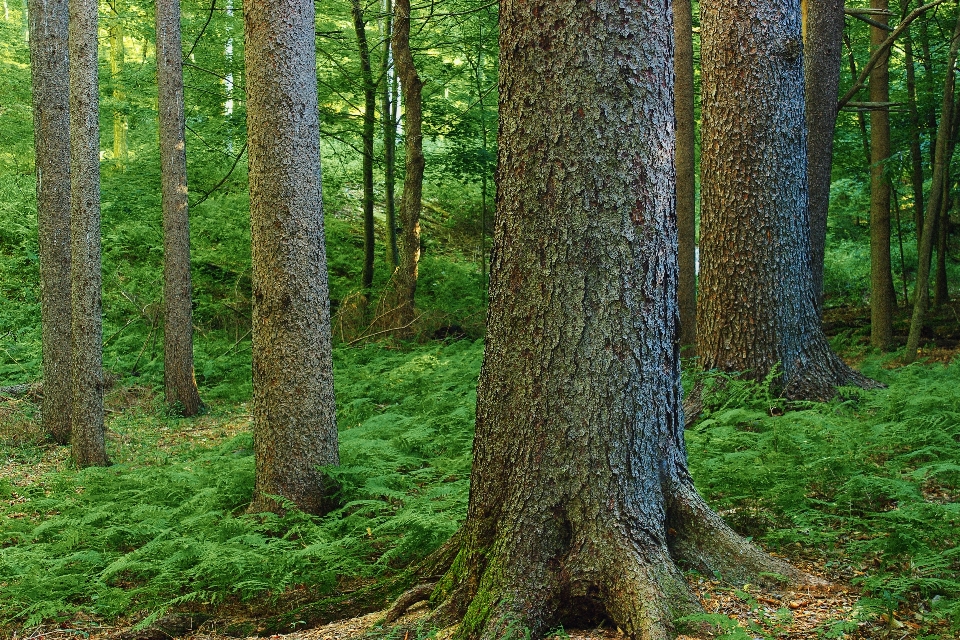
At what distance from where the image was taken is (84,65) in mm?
7652

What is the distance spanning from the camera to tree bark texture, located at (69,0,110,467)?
7641 millimetres

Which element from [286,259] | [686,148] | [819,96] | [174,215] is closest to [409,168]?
[174,215]

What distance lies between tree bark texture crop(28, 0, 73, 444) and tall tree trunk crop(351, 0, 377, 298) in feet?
21.8

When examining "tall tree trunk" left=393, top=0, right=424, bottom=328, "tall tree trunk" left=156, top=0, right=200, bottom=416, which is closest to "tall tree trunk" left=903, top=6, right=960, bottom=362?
"tall tree trunk" left=393, top=0, right=424, bottom=328

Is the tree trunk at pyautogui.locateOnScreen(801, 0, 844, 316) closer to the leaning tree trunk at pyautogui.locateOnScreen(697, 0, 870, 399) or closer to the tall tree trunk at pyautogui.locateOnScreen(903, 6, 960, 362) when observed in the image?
the tall tree trunk at pyautogui.locateOnScreen(903, 6, 960, 362)

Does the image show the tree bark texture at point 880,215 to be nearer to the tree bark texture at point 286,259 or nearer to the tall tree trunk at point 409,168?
the tall tree trunk at point 409,168

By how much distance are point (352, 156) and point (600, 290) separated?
15.9 meters

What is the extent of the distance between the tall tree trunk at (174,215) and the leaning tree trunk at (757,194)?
7759 mm

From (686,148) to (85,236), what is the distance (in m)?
7.54

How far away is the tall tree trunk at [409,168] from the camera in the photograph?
13262mm

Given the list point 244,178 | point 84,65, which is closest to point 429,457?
point 84,65

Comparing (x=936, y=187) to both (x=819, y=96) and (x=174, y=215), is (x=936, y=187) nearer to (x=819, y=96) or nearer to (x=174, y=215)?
(x=819, y=96)

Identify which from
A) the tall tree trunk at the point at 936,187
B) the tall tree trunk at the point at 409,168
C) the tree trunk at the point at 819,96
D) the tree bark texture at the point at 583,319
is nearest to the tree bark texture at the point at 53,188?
the tall tree trunk at the point at 409,168

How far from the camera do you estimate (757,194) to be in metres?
6.20
